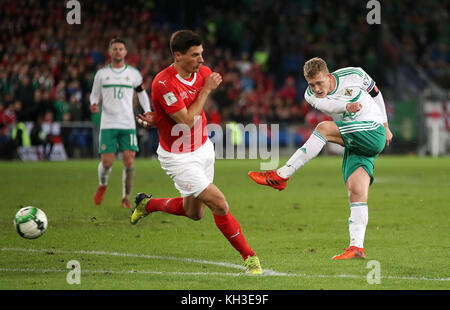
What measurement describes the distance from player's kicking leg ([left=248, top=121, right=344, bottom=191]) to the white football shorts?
73 cm

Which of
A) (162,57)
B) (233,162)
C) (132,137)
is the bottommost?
(233,162)

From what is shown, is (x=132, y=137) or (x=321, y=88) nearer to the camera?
(x=321, y=88)

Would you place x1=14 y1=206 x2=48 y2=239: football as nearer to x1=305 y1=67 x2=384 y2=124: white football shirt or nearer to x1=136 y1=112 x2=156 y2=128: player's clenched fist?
x1=136 y1=112 x2=156 y2=128: player's clenched fist

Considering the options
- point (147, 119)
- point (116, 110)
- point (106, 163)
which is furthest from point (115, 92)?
point (147, 119)

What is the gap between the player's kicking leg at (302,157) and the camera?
297 inches

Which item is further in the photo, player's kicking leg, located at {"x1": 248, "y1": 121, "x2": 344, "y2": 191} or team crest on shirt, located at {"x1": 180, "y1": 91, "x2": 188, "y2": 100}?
player's kicking leg, located at {"x1": 248, "y1": 121, "x2": 344, "y2": 191}

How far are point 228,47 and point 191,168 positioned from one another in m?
23.8

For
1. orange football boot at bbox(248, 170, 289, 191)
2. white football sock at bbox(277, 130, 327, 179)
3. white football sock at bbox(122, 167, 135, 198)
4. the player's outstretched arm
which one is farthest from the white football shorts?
white football sock at bbox(122, 167, 135, 198)

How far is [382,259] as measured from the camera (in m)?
7.42

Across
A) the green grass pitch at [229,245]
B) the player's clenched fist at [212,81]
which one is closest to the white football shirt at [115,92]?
the green grass pitch at [229,245]

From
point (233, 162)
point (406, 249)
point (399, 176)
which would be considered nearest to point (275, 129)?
point (233, 162)

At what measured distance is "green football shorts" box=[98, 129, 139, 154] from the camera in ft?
39.4
